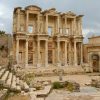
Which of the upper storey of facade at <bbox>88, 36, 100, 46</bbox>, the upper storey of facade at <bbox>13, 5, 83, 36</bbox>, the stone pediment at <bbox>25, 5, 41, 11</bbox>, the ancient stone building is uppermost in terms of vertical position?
the stone pediment at <bbox>25, 5, 41, 11</bbox>

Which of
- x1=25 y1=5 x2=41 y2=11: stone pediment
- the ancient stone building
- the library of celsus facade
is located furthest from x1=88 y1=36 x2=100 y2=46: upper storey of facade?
x1=25 y1=5 x2=41 y2=11: stone pediment

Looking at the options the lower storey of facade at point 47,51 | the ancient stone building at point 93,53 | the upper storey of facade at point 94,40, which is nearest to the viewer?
the lower storey of facade at point 47,51

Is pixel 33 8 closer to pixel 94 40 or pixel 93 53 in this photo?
pixel 94 40

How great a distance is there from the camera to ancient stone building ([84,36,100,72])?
3697 centimetres

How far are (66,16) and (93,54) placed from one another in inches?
297

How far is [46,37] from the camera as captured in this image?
119ft

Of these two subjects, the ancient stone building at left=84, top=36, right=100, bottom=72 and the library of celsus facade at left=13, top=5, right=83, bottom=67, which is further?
the ancient stone building at left=84, top=36, right=100, bottom=72

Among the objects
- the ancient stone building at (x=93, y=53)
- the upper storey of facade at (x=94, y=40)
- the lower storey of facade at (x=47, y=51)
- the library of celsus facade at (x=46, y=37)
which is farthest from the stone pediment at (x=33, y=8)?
the ancient stone building at (x=93, y=53)

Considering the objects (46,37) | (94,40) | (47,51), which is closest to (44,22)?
(46,37)

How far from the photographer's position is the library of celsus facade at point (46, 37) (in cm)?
3547

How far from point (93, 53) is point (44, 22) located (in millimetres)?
9235

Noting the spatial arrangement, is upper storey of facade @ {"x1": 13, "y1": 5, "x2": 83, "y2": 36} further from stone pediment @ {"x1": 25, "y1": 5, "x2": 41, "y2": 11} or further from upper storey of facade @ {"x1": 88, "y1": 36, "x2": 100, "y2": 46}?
upper storey of facade @ {"x1": 88, "y1": 36, "x2": 100, "y2": 46}

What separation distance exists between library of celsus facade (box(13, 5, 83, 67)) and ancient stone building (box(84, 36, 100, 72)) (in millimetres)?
1192

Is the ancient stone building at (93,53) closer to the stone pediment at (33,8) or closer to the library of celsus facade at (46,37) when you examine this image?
the library of celsus facade at (46,37)
